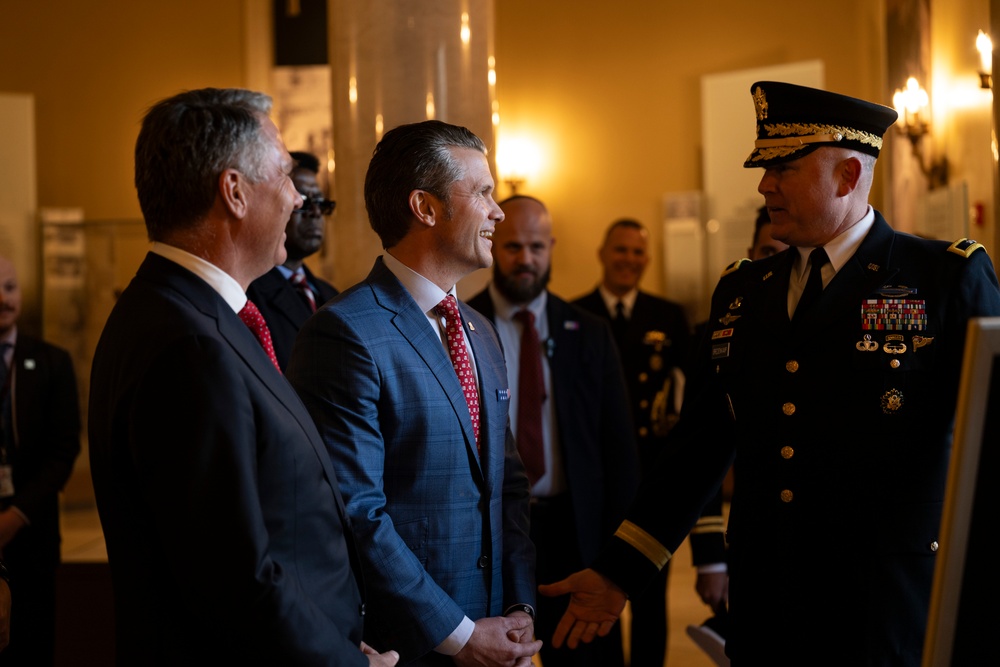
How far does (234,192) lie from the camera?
60.0 inches

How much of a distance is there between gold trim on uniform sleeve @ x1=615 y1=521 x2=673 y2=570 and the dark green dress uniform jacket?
0.18m

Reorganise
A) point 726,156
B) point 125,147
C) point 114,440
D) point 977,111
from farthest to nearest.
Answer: point 125,147 → point 726,156 → point 977,111 → point 114,440

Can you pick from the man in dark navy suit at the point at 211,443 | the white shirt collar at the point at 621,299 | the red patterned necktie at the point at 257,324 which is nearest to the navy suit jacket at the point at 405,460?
the man in dark navy suit at the point at 211,443

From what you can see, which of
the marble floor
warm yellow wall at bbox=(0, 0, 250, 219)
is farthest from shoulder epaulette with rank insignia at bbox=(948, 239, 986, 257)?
warm yellow wall at bbox=(0, 0, 250, 219)

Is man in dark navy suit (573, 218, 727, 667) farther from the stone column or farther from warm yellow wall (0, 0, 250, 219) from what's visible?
warm yellow wall (0, 0, 250, 219)

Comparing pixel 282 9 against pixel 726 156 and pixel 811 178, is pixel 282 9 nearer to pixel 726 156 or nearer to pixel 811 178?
pixel 726 156

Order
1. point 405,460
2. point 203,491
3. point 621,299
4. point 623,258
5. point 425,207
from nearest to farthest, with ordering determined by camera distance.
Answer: point 203,491 → point 405,460 → point 425,207 → point 621,299 → point 623,258

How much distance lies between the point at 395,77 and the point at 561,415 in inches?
57.8

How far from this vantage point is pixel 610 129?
9219 mm

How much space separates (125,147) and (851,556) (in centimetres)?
897

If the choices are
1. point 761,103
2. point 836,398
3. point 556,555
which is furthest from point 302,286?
point 836,398

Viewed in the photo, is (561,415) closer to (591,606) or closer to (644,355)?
(591,606)

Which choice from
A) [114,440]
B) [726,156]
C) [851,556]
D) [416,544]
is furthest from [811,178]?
[726,156]

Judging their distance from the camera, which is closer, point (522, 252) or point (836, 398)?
point (836, 398)
